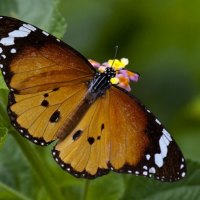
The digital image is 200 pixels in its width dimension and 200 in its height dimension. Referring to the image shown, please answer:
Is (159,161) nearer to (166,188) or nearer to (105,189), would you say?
(166,188)

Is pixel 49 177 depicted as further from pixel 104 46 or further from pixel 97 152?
pixel 104 46

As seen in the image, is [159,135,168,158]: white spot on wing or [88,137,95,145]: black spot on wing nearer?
[159,135,168,158]: white spot on wing

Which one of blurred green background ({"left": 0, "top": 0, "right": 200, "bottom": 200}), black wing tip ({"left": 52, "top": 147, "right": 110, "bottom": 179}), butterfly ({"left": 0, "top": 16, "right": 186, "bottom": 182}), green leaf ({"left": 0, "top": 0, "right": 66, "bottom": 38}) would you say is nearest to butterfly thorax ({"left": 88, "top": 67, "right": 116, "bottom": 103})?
butterfly ({"left": 0, "top": 16, "right": 186, "bottom": 182})

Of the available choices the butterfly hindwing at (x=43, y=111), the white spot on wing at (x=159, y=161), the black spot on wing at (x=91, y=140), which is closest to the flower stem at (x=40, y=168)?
the butterfly hindwing at (x=43, y=111)

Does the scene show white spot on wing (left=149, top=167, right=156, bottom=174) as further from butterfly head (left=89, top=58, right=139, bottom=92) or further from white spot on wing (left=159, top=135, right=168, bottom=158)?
butterfly head (left=89, top=58, right=139, bottom=92)

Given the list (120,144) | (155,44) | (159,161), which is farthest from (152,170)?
(155,44)

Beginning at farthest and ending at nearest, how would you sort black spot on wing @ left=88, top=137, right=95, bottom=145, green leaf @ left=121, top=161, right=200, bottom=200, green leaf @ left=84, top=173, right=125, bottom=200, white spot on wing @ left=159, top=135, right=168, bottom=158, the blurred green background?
the blurred green background < green leaf @ left=84, top=173, right=125, bottom=200 < green leaf @ left=121, top=161, right=200, bottom=200 < black spot on wing @ left=88, top=137, right=95, bottom=145 < white spot on wing @ left=159, top=135, right=168, bottom=158

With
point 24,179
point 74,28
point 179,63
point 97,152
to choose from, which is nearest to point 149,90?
point 179,63
